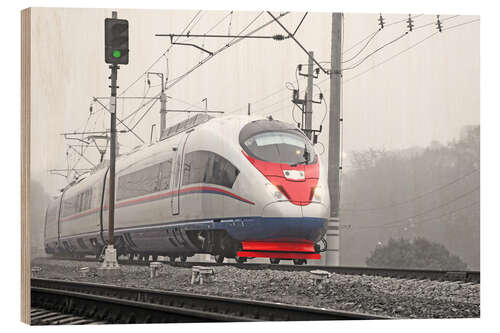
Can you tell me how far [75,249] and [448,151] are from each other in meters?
5.46

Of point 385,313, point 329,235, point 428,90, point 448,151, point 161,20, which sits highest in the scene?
point 161,20

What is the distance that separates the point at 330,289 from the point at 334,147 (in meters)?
1.99

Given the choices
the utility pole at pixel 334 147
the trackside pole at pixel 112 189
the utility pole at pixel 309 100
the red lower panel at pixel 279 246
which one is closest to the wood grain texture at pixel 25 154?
the trackside pole at pixel 112 189

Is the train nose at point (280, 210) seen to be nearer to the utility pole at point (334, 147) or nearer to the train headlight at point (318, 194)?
the train headlight at point (318, 194)

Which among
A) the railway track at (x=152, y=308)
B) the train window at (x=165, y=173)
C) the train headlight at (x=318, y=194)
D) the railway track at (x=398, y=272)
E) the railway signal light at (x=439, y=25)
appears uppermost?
the railway signal light at (x=439, y=25)

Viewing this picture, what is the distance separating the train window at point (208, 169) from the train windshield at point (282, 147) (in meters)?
0.38

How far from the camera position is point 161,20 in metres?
9.45

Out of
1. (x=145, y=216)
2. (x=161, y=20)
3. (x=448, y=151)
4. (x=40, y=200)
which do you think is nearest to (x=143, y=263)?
(x=145, y=216)

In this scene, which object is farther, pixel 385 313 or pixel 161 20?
pixel 161 20

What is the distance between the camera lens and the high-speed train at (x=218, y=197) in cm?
991

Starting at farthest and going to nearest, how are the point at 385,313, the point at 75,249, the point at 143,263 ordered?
the point at 75,249, the point at 143,263, the point at 385,313

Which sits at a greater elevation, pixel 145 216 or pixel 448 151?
pixel 448 151

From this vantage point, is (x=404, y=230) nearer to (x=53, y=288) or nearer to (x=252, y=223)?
(x=252, y=223)

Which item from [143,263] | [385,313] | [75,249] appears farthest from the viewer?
[75,249]
